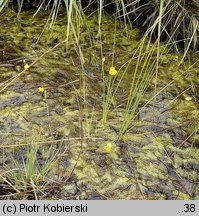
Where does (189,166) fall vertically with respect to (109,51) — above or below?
below

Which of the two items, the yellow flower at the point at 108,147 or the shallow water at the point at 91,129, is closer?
the shallow water at the point at 91,129

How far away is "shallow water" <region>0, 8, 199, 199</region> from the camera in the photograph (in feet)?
4.78

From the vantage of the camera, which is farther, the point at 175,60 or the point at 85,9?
the point at 85,9

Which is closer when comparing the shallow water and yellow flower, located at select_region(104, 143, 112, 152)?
the shallow water

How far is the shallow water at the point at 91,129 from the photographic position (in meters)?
1.46

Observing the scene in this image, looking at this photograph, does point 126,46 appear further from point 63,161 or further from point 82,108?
point 63,161

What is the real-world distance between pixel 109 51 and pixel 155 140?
704mm

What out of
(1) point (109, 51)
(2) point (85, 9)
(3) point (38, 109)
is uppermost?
(2) point (85, 9)

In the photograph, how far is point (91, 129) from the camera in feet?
5.45

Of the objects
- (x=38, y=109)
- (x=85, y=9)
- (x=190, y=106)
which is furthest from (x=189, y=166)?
(x=85, y=9)

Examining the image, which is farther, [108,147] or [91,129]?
[91,129]

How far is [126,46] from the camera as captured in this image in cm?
223
